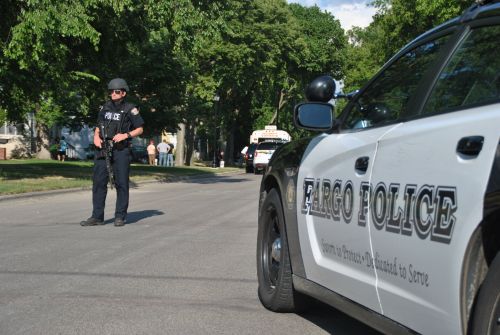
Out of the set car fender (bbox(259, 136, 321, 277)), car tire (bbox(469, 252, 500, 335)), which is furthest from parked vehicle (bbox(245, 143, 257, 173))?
car tire (bbox(469, 252, 500, 335))

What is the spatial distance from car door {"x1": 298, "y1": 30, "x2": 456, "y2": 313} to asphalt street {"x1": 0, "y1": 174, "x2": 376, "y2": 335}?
80 cm

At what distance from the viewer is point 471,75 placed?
305 centimetres

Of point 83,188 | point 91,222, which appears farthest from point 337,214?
point 83,188

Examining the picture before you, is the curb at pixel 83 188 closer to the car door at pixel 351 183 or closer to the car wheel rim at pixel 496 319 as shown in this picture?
the car door at pixel 351 183

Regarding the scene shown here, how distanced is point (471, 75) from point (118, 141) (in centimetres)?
731

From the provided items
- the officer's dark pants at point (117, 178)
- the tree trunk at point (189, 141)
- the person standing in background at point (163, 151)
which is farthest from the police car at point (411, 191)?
the tree trunk at point (189, 141)

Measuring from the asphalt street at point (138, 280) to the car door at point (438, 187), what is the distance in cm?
156

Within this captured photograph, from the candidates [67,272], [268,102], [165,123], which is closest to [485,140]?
[67,272]

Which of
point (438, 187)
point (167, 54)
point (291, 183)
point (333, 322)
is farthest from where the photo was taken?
point (167, 54)

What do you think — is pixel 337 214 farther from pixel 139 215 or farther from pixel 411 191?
pixel 139 215

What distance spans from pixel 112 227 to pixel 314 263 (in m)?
6.38

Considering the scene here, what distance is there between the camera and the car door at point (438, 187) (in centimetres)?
265

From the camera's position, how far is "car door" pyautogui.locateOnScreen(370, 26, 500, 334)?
8.69 feet

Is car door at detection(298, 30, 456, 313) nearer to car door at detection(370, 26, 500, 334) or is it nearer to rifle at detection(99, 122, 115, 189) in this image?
car door at detection(370, 26, 500, 334)
